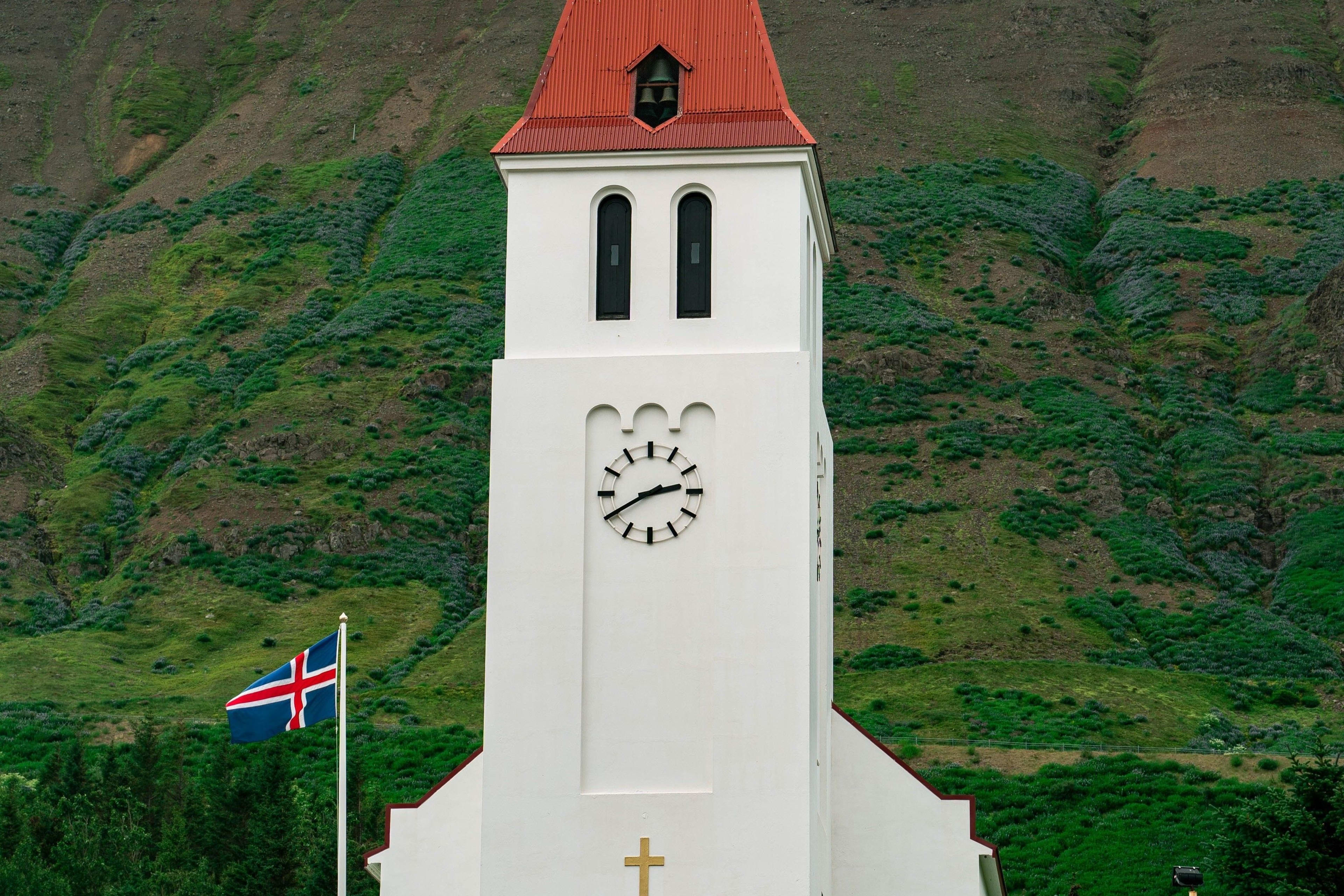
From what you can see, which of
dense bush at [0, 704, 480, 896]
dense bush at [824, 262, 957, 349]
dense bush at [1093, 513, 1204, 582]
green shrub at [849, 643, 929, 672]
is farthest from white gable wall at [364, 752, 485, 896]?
dense bush at [824, 262, 957, 349]

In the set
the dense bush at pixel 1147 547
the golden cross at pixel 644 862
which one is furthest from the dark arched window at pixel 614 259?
the dense bush at pixel 1147 547

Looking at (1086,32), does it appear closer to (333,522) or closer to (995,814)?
(333,522)

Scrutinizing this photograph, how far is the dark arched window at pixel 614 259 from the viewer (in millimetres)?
24109

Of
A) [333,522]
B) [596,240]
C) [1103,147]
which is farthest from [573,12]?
[1103,147]

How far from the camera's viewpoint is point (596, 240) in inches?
957

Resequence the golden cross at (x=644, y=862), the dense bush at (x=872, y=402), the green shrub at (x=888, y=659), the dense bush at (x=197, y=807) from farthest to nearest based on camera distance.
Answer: the dense bush at (x=872, y=402) → the green shrub at (x=888, y=659) → the dense bush at (x=197, y=807) → the golden cross at (x=644, y=862)

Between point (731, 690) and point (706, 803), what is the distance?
1.47 meters

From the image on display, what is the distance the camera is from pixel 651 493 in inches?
909

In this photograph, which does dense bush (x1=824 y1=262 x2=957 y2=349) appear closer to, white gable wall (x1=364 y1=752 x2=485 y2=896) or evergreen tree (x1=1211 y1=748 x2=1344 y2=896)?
evergreen tree (x1=1211 y1=748 x2=1344 y2=896)

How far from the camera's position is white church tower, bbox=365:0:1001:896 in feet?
73.2

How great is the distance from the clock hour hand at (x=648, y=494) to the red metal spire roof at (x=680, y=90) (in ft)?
15.6

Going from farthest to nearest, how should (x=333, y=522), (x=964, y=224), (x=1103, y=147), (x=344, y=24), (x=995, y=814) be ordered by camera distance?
(x=344, y=24)
(x=1103, y=147)
(x=964, y=224)
(x=333, y=522)
(x=995, y=814)

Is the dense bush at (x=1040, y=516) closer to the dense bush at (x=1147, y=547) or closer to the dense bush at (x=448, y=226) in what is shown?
the dense bush at (x=1147, y=547)

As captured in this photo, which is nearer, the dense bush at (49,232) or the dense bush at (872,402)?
the dense bush at (872,402)
